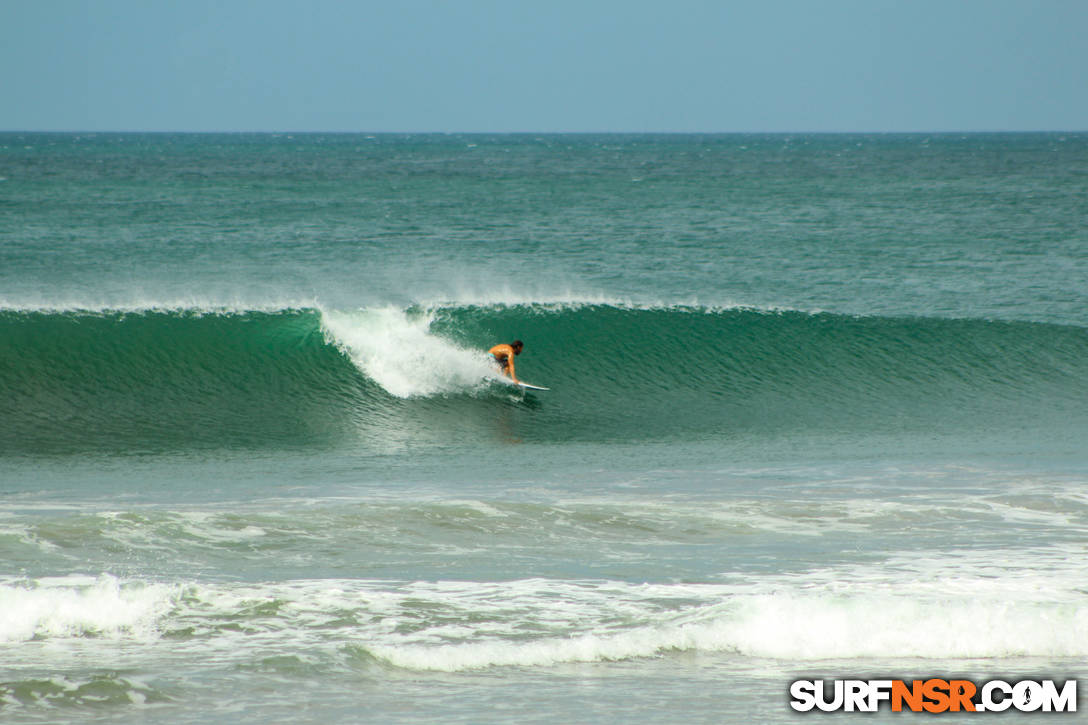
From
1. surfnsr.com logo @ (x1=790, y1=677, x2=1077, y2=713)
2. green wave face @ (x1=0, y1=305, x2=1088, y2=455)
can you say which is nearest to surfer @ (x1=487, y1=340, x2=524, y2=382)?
green wave face @ (x1=0, y1=305, x2=1088, y2=455)

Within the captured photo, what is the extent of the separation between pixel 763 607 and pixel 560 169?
2433 inches

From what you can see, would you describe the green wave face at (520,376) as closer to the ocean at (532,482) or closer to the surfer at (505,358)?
the ocean at (532,482)

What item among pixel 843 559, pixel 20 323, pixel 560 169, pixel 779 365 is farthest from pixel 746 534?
pixel 560 169

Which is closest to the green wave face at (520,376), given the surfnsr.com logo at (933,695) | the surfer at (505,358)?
the surfer at (505,358)

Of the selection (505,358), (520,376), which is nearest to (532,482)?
(505,358)

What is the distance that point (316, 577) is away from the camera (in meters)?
6.59

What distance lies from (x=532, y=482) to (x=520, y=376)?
206 inches

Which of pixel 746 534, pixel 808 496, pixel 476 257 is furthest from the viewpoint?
pixel 476 257

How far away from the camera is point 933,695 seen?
5.11 meters

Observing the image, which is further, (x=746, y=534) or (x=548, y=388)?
(x=548, y=388)

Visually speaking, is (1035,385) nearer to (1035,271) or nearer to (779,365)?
(779,365)

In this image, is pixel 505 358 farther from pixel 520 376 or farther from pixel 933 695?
pixel 933 695

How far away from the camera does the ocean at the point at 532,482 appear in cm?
540

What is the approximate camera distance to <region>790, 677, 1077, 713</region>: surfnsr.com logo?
4965 mm
